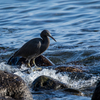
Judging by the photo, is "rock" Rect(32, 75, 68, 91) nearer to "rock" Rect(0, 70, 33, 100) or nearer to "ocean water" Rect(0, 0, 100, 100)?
"ocean water" Rect(0, 0, 100, 100)

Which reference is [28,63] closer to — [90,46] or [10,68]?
[10,68]

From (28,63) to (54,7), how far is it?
8.24 metres

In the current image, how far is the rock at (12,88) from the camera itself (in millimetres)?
3455

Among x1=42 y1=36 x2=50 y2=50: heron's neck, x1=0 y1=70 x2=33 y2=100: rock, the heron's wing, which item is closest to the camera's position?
x1=0 y1=70 x2=33 y2=100: rock

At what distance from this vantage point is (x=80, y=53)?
8.51m

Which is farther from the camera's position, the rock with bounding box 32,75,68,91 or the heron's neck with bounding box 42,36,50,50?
the heron's neck with bounding box 42,36,50,50

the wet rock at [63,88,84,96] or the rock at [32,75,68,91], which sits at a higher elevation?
the rock at [32,75,68,91]

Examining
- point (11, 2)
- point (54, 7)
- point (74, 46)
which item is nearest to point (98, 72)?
point (74, 46)

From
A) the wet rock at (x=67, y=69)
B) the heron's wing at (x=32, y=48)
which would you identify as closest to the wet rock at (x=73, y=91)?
the wet rock at (x=67, y=69)

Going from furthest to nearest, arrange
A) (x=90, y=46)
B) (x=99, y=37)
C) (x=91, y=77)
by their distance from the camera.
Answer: (x=99, y=37) → (x=90, y=46) → (x=91, y=77)

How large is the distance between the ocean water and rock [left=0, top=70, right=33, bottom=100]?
952 mm

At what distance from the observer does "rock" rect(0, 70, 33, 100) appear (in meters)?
3.46

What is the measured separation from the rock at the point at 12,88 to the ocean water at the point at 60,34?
95cm

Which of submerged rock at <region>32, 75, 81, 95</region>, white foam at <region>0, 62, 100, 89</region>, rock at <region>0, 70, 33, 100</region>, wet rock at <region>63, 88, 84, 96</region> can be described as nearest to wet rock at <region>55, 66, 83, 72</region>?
white foam at <region>0, 62, 100, 89</region>
